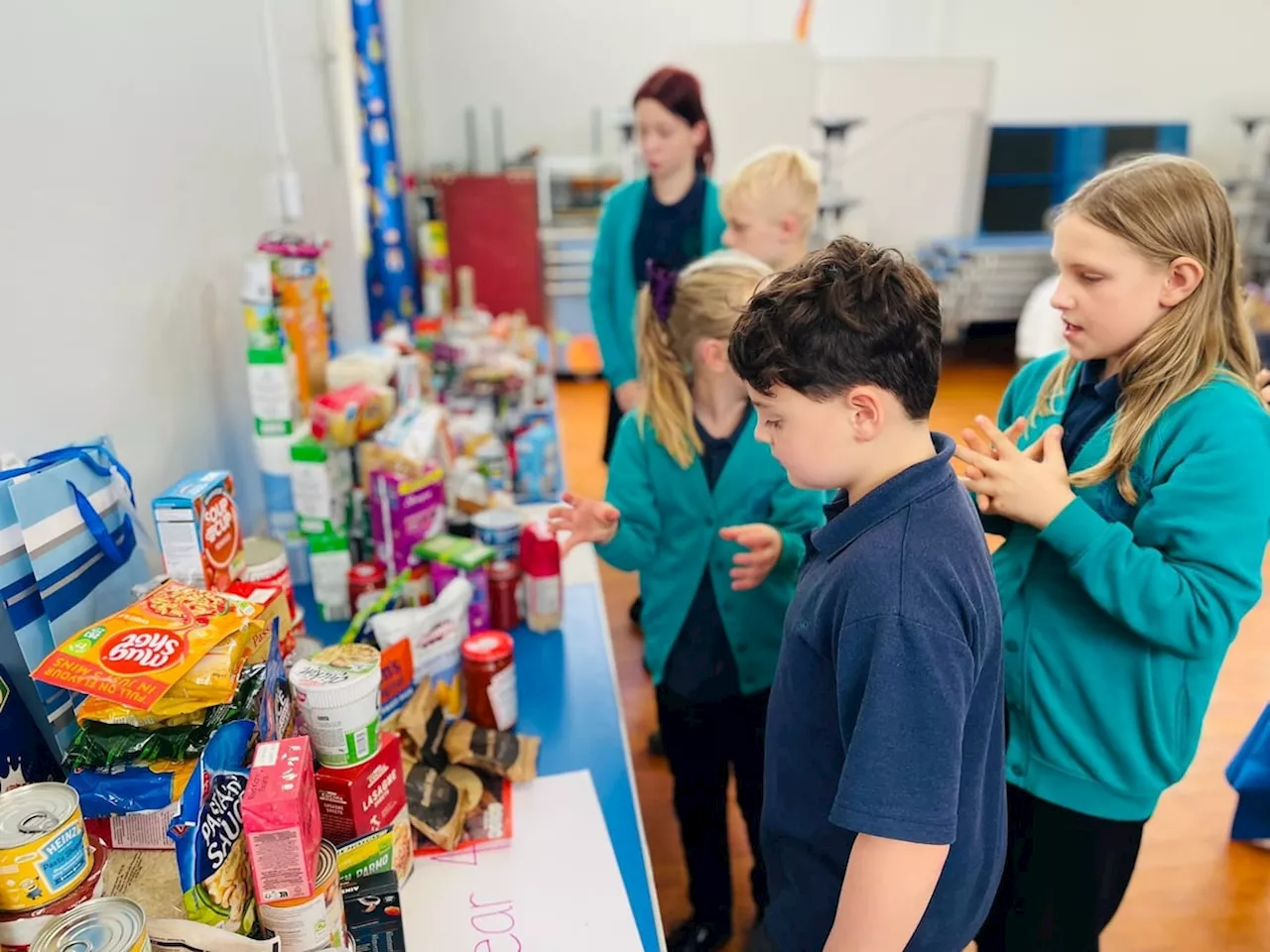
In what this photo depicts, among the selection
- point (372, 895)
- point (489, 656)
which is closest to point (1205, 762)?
point (489, 656)

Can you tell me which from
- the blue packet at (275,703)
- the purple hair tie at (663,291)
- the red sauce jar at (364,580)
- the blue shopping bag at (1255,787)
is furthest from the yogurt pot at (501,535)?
the blue shopping bag at (1255,787)

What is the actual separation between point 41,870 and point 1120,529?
1152 mm

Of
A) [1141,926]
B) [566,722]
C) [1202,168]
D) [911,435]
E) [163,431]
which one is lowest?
[1141,926]

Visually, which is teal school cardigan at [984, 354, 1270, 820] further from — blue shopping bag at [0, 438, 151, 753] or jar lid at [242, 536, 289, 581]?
blue shopping bag at [0, 438, 151, 753]

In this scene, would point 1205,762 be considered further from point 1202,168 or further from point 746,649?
point 1202,168

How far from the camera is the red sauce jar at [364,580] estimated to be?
1.63 metres

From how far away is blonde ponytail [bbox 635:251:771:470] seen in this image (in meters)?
1.41

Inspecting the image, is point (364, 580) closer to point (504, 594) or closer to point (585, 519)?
point (504, 594)

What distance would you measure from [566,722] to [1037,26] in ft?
22.3

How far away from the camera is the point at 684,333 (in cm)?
145

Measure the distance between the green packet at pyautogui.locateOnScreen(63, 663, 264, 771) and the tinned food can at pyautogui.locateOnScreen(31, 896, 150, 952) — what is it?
0.64 ft

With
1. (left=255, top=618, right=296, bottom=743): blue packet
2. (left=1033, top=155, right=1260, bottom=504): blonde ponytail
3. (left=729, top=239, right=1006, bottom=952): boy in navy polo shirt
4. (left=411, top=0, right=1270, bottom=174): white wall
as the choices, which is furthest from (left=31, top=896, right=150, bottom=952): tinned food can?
(left=411, top=0, right=1270, bottom=174): white wall

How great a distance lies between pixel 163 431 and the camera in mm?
1578

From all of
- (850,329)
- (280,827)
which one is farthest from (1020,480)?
(280,827)
